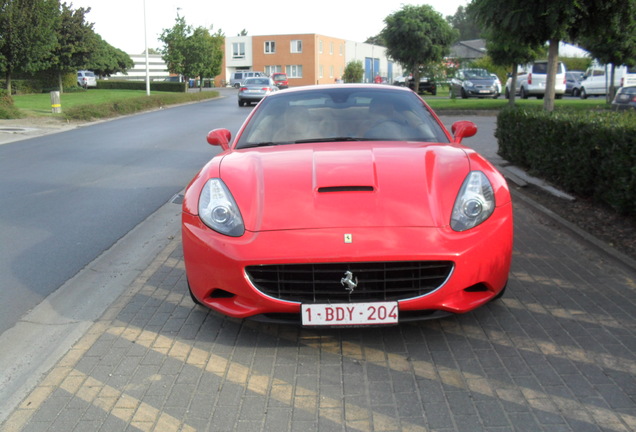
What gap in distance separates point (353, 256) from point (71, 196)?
6.28 meters

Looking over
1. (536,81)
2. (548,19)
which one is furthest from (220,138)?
(536,81)

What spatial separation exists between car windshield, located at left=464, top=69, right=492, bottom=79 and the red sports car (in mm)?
30028

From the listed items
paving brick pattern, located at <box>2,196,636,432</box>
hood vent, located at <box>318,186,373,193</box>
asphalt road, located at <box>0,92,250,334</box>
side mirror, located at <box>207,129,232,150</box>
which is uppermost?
side mirror, located at <box>207,129,232,150</box>

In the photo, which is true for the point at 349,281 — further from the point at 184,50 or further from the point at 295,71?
the point at 295,71

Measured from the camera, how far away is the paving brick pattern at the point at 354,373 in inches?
113

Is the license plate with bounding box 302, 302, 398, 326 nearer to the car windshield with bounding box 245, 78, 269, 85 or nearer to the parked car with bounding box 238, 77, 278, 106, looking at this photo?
the parked car with bounding box 238, 77, 278, 106

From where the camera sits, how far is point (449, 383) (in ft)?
10.5

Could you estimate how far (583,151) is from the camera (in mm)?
6980

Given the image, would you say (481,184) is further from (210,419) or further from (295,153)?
(210,419)

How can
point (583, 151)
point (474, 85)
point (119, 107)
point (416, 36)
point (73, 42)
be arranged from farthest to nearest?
point (73, 42) < point (474, 85) < point (416, 36) < point (119, 107) < point (583, 151)

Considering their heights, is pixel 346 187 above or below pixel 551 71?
below

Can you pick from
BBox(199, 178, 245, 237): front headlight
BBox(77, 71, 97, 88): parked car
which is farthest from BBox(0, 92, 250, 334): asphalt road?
BBox(77, 71, 97, 88): parked car

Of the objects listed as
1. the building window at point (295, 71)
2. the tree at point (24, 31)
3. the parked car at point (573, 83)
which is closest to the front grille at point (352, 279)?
the tree at point (24, 31)

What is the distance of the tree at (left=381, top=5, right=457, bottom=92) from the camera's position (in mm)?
31438
